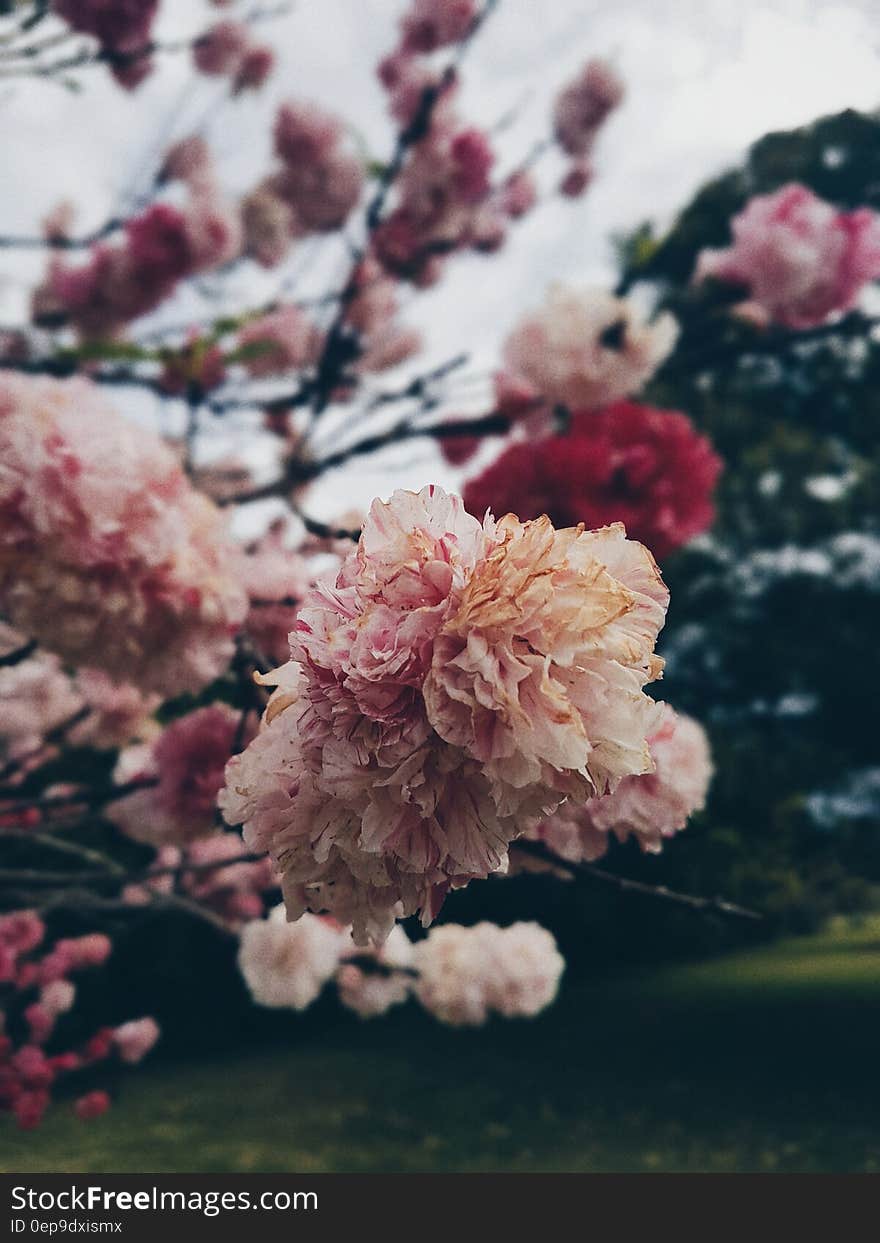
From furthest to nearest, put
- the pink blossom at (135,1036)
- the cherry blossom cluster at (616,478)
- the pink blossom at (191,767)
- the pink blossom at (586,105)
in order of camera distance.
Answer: the pink blossom at (135,1036) → the pink blossom at (586,105) → the pink blossom at (191,767) → the cherry blossom cluster at (616,478)

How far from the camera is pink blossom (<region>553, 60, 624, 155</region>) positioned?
8.07 ft

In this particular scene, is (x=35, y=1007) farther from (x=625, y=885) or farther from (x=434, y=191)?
(x=625, y=885)

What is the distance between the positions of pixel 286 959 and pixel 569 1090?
359 cm

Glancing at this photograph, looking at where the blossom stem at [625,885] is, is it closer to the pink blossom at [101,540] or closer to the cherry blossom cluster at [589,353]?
the pink blossom at [101,540]

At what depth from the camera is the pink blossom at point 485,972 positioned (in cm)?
161

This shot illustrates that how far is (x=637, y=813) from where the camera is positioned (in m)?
0.65

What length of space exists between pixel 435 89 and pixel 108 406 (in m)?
0.77

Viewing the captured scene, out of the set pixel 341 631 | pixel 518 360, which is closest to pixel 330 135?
pixel 518 360

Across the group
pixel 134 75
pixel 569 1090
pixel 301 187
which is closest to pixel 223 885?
pixel 301 187

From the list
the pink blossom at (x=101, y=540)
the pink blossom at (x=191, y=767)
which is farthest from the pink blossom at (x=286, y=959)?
the pink blossom at (x=101, y=540)

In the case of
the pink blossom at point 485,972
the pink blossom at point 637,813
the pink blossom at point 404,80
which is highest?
the pink blossom at point 404,80

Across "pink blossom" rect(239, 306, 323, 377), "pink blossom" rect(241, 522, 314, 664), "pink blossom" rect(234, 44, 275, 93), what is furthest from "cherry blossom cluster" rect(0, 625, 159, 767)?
"pink blossom" rect(234, 44, 275, 93)

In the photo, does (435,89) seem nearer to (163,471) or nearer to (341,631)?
(163,471)

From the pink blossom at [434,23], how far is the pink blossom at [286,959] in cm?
194
